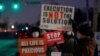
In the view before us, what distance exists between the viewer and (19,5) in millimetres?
7727

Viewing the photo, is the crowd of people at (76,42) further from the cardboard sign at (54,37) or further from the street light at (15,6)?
the street light at (15,6)

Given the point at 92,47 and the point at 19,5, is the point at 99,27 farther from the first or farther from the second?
the point at 19,5

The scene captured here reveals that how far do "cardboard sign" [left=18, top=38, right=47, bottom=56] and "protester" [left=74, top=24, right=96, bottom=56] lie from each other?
675 millimetres

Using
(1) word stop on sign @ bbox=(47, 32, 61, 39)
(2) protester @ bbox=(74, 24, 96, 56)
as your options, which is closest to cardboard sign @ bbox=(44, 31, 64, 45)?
(1) word stop on sign @ bbox=(47, 32, 61, 39)

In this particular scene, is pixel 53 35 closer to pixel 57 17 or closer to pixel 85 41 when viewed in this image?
pixel 57 17

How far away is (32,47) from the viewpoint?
7832 mm

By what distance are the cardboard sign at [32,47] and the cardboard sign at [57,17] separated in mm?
300

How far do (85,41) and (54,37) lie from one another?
63 cm

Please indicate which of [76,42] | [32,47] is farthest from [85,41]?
[32,47]

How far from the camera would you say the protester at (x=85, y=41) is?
7637mm

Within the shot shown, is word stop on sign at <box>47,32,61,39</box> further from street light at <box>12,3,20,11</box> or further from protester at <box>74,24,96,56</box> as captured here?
street light at <box>12,3,20,11</box>

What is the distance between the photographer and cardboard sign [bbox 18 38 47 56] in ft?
25.6

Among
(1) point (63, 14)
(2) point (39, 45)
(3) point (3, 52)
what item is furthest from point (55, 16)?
(3) point (3, 52)

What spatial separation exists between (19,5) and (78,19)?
1.17 meters
